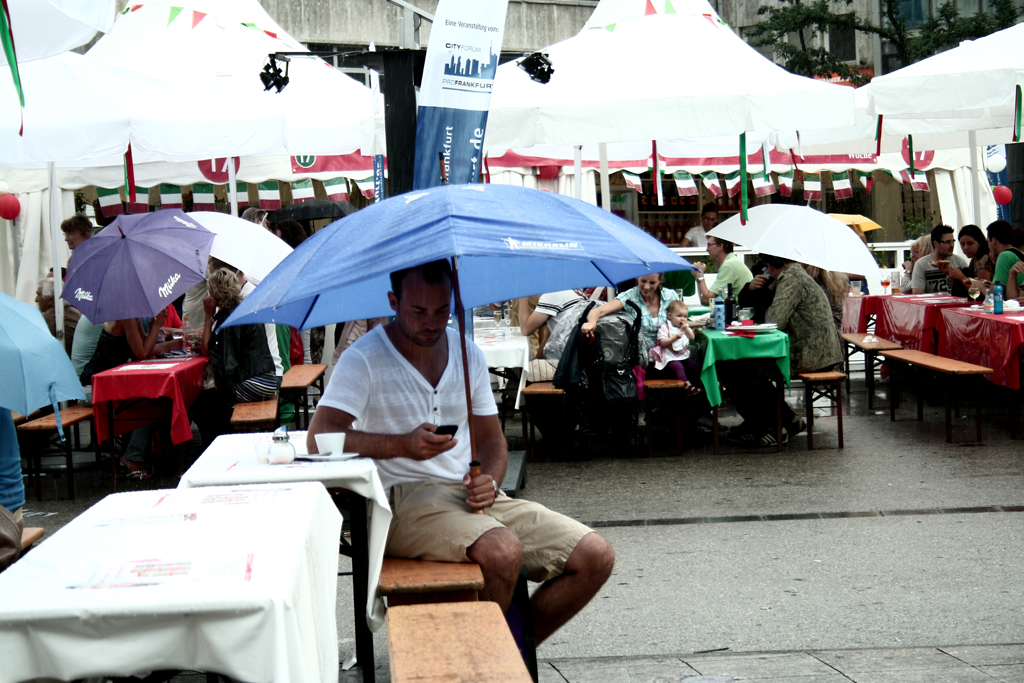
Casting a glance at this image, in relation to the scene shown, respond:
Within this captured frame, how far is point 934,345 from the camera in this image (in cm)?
1180

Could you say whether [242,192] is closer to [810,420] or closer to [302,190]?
[302,190]

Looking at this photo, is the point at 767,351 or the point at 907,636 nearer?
the point at 907,636

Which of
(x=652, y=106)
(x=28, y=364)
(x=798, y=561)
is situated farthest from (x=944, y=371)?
(x=28, y=364)

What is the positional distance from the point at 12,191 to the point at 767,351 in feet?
40.3

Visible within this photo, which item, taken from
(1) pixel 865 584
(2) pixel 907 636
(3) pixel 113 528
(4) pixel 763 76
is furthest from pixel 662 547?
(4) pixel 763 76

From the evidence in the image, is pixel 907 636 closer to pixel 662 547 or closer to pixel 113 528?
pixel 662 547

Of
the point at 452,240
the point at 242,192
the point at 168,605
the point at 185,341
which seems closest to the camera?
the point at 168,605

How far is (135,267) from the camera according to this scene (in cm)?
866

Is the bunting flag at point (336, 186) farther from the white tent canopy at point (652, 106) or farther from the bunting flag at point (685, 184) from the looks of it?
the white tent canopy at point (652, 106)

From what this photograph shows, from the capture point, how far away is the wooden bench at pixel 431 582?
12.2ft

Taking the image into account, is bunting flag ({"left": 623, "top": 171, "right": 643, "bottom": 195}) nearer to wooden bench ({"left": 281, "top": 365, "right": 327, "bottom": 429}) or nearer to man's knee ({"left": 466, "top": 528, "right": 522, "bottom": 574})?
wooden bench ({"left": 281, "top": 365, "right": 327, "bottom": 429})

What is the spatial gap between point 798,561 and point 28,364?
418 centimetres

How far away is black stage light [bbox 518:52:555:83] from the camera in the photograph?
7.83 metres

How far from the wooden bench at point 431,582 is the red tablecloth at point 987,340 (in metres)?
7.13
